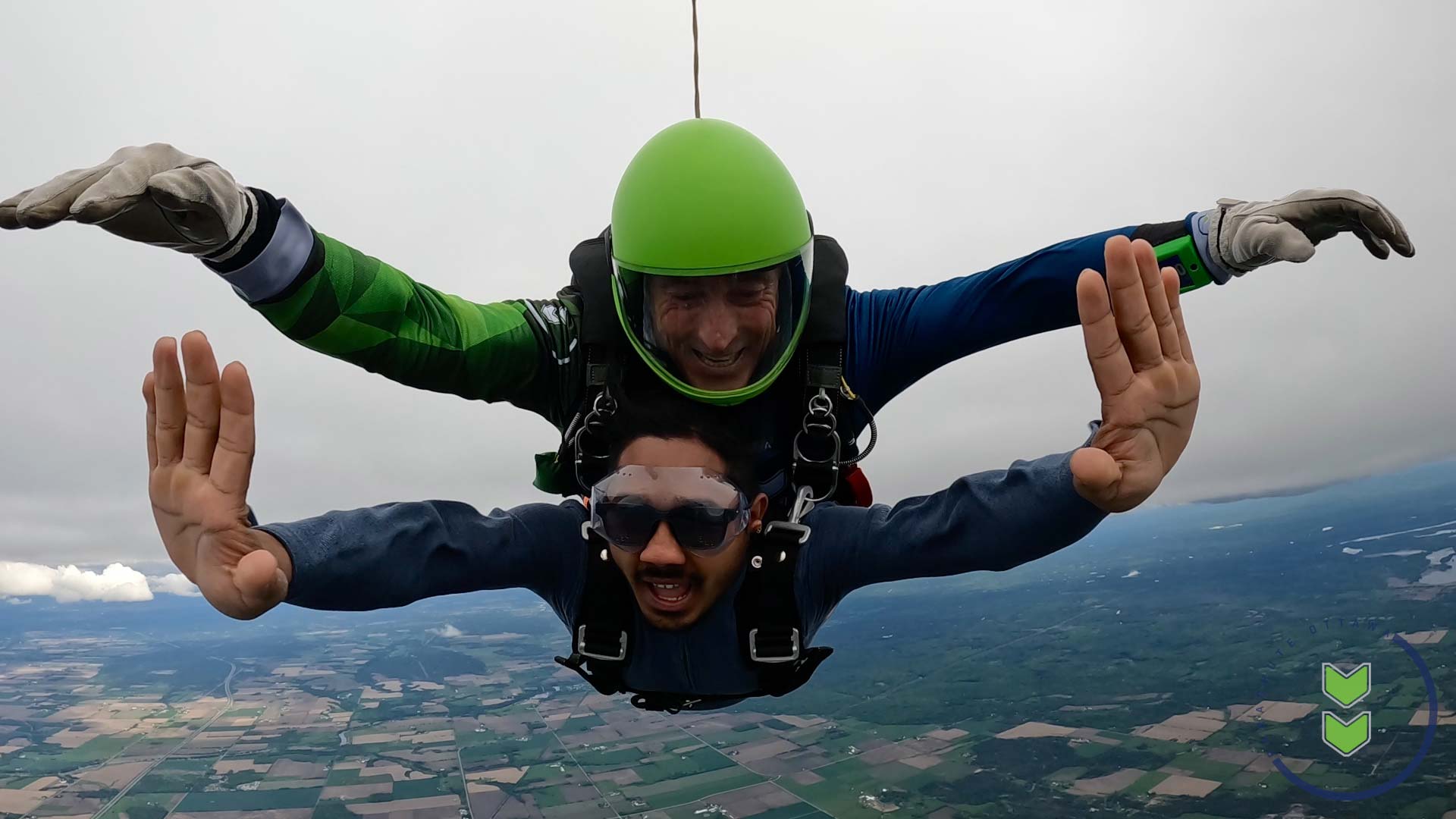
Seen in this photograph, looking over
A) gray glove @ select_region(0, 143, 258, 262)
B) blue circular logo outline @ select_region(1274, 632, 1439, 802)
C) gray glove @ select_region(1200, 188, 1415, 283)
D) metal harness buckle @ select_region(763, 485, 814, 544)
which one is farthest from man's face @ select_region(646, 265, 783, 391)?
blue circular logo outline @ select_region(1274, 632, 1439, 802)

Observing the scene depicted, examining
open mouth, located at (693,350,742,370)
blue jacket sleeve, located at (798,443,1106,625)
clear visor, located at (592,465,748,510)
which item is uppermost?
open mouth, located at (693,350,742,370)

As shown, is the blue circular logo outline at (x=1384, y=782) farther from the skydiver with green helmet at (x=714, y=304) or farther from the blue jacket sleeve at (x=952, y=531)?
the blue jacket sleeve at (x=952, y=531)

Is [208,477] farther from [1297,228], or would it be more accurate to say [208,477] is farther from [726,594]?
[1297,228]

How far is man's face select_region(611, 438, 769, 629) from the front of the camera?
2.62 metres

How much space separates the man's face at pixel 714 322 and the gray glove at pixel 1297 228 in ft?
4.28

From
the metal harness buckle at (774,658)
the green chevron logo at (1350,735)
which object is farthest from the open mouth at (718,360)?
the green chevron logo at (1350,735)

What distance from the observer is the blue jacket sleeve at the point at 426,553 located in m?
2.15

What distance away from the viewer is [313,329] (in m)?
2.28

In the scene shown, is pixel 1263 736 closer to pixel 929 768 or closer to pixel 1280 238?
pixel 929 768

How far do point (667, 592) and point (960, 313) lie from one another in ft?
4.10

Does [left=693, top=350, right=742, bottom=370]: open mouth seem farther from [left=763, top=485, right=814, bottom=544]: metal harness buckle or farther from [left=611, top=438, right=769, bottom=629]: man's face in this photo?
[left=763, top=485, right=814, bottom=544]: metal harness buckle

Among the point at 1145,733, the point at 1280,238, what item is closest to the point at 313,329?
the point at 1280,238

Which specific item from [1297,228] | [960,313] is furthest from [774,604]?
[1297,228]

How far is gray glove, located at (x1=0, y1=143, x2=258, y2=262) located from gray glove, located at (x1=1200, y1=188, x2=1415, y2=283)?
2.58m
